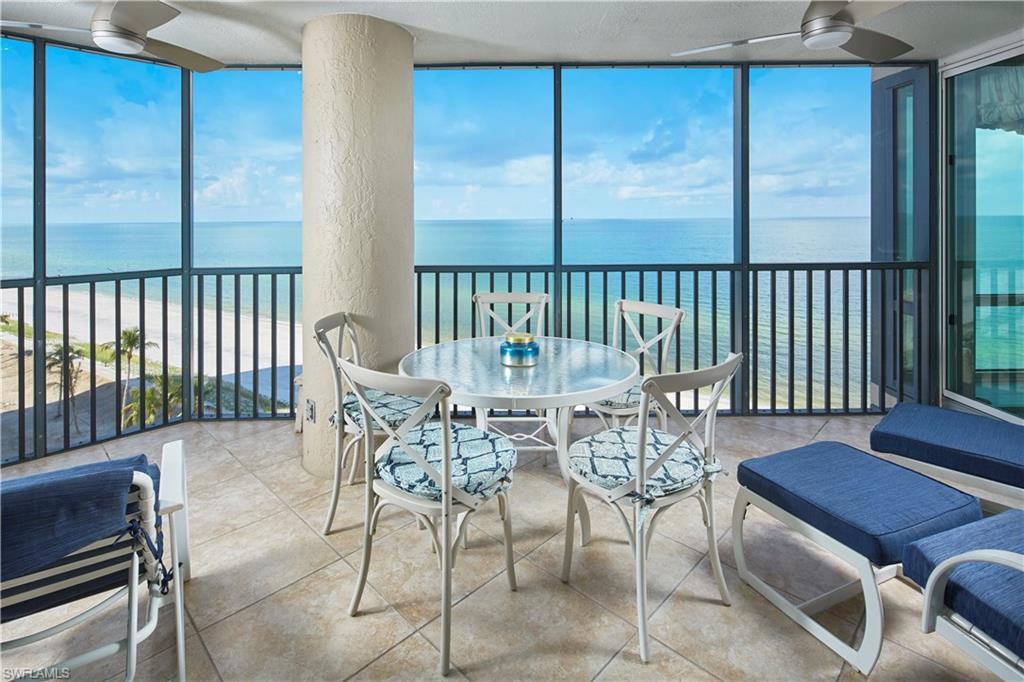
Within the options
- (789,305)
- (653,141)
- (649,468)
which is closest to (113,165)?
(649,468)

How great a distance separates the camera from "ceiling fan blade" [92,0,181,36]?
93.6 inches

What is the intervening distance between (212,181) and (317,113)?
259 centimetres

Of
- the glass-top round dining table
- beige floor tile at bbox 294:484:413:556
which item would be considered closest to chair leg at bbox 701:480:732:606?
the glass-top round dining table

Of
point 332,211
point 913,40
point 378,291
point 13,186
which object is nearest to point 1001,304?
point 913,40

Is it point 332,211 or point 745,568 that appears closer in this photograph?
point 745,568

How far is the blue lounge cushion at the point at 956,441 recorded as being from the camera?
2.06 m

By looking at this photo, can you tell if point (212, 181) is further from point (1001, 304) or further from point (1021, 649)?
point (1001, 304)

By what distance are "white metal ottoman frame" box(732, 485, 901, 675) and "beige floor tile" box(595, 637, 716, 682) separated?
423 millimetres

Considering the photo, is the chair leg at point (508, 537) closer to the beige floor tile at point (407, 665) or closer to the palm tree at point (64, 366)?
the beige floor tile at point (407, 665)

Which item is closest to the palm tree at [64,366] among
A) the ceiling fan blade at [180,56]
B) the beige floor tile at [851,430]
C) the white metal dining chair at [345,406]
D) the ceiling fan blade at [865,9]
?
the white metal dining chair at [345,406]

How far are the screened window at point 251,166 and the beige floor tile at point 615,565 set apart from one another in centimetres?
408

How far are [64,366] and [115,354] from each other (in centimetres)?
28

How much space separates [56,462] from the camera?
3.20m

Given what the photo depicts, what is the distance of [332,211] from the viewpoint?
→ 2994mm
